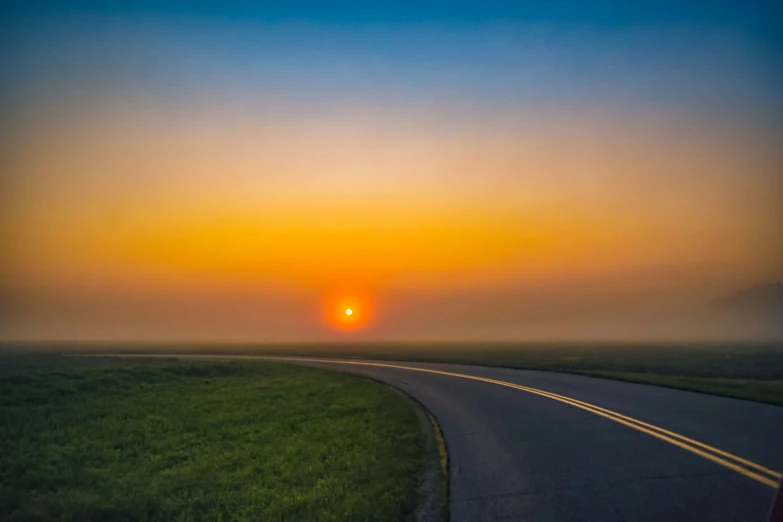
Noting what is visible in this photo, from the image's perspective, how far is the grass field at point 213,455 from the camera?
10.4 meters

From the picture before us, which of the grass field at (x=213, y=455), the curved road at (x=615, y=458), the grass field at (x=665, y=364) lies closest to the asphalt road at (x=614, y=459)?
the curved road at (x=615, y=458)

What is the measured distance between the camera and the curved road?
7.29 metres

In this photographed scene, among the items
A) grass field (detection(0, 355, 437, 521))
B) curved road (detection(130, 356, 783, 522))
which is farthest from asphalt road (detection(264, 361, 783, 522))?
grass field (detection(0, 355, 437, 521))

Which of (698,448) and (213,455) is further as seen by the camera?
(213,455)

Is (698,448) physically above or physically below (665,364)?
below

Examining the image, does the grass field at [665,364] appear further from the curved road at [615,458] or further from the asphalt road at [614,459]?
the asphalt road at [614,459]

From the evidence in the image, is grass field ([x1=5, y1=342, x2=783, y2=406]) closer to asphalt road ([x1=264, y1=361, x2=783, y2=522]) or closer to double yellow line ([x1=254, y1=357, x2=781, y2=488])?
asphalt road ([x1=264, y1=361, x2=783, y2=522])

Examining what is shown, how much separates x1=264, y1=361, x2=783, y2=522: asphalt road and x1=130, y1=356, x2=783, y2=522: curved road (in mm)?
20

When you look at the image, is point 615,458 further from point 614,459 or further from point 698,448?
point 698,448

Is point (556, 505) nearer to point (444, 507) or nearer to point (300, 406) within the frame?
point (444, 507)

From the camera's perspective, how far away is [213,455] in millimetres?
15500

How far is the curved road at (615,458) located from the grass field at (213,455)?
4.37ft

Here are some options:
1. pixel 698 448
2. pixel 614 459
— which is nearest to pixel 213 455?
pixel 614 459

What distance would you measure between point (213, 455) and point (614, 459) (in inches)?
439
